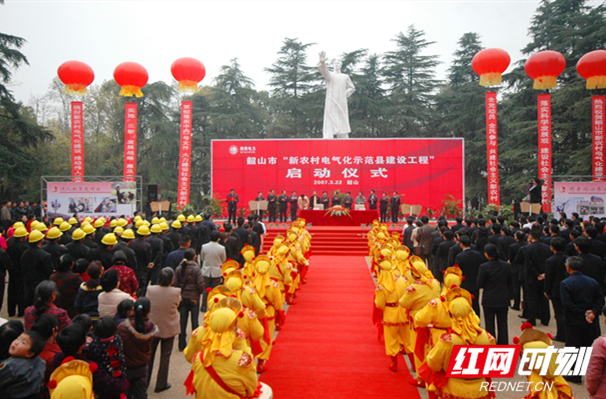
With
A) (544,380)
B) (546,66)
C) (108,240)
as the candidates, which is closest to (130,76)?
(108,240)

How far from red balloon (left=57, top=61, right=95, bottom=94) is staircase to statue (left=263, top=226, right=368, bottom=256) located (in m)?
7.63

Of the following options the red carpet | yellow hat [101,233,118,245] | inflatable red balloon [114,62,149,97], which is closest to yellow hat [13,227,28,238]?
yellow hat [101,233,118,245]

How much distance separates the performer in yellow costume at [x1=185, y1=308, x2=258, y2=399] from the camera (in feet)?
7.79

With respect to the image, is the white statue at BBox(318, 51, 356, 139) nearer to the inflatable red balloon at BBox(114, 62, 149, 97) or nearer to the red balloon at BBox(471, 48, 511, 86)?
the red balloon at BBox(471, 48, 511, 86)

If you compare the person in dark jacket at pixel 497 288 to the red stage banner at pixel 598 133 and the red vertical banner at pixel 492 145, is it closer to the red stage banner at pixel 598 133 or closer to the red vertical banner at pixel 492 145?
the red vertical banner at pixel 492 145

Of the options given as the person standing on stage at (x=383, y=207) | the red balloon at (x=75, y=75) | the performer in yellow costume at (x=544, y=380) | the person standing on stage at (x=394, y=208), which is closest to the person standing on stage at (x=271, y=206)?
the person standing on stage at (x=383, y=207)

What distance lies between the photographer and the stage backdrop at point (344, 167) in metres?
17.5

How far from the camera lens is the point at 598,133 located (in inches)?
558

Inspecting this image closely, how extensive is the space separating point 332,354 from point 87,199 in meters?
10.8

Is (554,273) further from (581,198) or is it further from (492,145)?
(492,145)

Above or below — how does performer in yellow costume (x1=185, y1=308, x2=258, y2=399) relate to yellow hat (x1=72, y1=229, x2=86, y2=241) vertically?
below

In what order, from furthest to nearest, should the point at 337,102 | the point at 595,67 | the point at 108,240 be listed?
the point at 337,102 < the point at 595,67 < the point at 108,240

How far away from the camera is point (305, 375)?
13.9ft

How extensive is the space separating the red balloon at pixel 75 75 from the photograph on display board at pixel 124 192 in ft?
11.1
